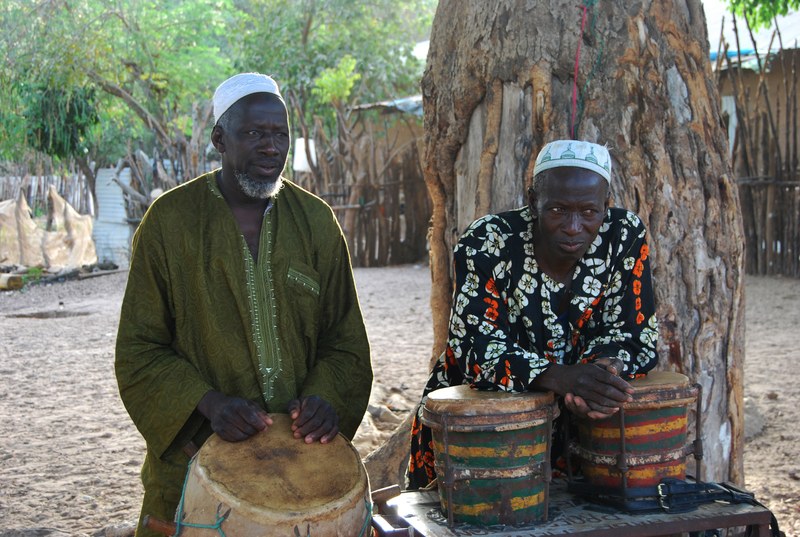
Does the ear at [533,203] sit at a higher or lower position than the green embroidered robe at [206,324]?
higher

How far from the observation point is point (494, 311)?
280cm

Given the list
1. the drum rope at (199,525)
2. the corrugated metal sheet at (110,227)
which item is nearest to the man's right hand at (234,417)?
the drum rope at (199,525)

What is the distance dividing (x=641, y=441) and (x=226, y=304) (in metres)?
1.35

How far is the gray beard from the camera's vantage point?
281 cm

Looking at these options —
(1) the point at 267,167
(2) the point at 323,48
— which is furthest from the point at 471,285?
(2) the point at 323,48

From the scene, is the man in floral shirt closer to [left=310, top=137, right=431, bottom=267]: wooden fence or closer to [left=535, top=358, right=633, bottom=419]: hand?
[left=535, top=358, right=633, bottom=419]: hand

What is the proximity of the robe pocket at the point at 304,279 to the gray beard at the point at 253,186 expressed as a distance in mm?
252

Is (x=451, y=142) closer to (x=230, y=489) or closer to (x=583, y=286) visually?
(x=583, y=286)

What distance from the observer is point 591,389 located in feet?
8.35

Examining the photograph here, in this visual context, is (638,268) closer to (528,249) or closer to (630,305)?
(630,305)

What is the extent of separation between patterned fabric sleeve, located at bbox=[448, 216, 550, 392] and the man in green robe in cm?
42

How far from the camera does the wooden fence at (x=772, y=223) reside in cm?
1023

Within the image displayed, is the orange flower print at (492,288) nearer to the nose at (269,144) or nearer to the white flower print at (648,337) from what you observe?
the white flower print at (648,337)

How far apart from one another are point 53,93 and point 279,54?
4.32m
